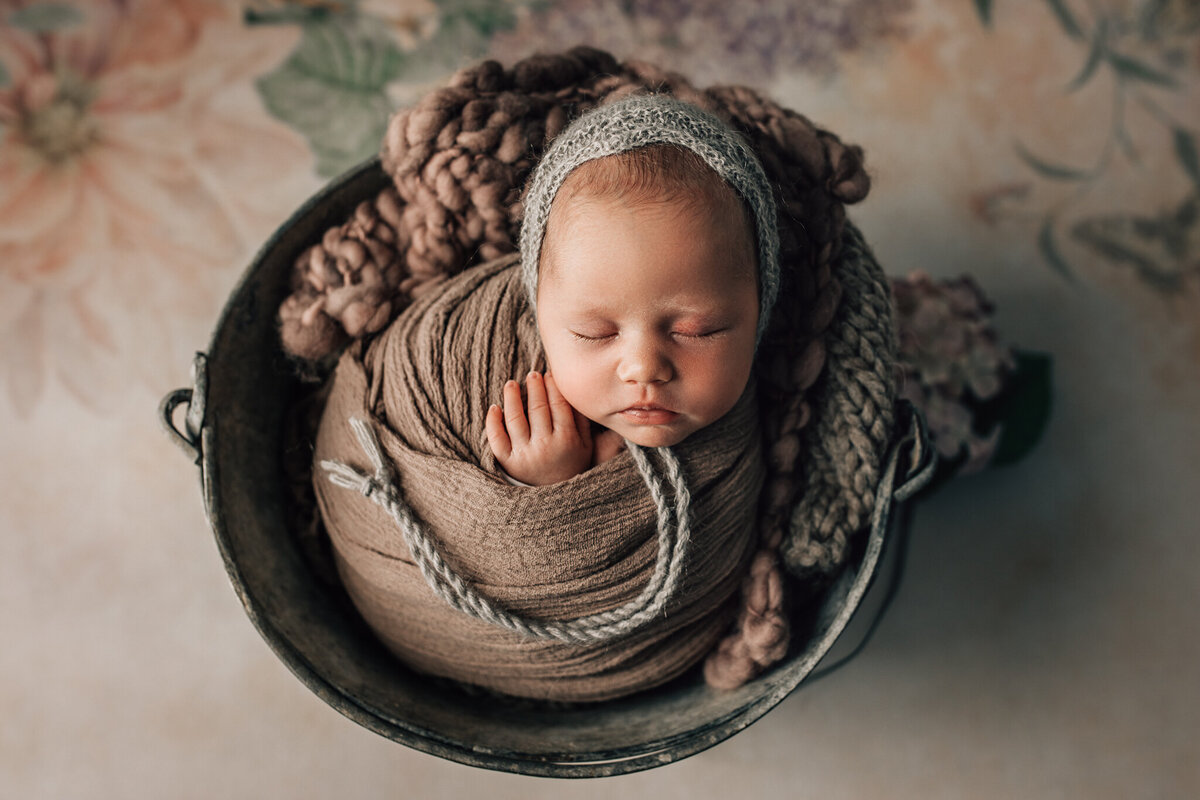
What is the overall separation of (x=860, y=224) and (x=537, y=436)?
722 millimetres

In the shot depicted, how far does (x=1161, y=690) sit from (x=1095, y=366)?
1.41 ft

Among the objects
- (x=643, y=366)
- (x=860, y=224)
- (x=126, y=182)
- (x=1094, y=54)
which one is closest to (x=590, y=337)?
(x=643, y=366)

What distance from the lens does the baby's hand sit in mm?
814

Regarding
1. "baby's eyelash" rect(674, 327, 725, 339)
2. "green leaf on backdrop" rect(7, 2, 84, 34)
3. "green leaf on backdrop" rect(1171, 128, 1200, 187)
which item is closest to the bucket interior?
"baby's eyelash" rect(674, 327, 725, 339)

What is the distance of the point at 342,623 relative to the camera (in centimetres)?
98

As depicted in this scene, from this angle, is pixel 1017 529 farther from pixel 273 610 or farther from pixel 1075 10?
pixel 273 610

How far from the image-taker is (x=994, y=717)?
1.16m

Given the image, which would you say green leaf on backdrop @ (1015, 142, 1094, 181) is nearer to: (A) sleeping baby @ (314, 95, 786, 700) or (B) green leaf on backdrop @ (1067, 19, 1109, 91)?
(B) green leaf on backdrop @ (1067, 19, 1109, 91)

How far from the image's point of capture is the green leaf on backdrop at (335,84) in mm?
1324

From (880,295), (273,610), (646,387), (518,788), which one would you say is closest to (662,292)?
(646,387)

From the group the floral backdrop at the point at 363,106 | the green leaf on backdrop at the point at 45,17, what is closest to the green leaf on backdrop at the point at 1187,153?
the floral backdrop at the point at 363,106

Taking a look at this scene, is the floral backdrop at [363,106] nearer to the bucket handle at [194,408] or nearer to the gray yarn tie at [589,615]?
the bucket handle at [194,408]

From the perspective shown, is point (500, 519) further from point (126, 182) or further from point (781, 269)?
point (126, 182)

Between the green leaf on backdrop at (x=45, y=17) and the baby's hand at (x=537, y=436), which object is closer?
the baby's hand at (x=537, y=436)
